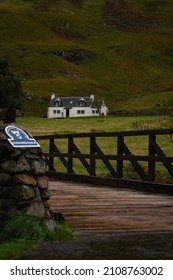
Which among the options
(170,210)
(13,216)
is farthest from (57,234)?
(170,210)

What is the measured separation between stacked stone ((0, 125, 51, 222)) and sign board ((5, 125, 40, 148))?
54mm

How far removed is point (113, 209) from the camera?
1076cm

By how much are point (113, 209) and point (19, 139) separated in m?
3.25

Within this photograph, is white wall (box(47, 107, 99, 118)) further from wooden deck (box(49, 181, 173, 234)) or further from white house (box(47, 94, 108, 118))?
wooden deck (box(49, 181, 173, 234))

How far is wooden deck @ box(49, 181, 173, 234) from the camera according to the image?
866cm

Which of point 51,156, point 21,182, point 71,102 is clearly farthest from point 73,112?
point 21,182

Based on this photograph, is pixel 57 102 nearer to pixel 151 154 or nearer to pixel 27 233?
pixel 151 154

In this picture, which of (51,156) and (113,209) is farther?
(51,156)

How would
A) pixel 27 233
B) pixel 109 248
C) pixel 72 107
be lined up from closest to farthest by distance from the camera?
pixel 109 248 → pixel 27 233 → pixel 72 107

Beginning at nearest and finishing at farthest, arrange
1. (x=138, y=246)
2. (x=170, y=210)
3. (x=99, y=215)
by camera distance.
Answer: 1. (x=138, y=246)
2. (x=99, y=215)
3. (x=170, y=210)

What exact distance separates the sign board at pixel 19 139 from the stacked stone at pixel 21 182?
0.18 feet

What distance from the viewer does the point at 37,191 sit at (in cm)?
795

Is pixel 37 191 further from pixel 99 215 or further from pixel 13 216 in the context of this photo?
pixel 99 215
